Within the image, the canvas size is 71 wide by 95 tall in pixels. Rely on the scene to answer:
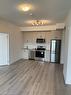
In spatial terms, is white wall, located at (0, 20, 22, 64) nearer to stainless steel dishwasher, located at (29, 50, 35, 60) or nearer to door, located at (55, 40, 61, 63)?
stainless steel dishwasher, located at (29, 50, 35, 60)

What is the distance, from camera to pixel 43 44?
345 inches

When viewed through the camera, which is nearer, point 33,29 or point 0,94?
point 0,94

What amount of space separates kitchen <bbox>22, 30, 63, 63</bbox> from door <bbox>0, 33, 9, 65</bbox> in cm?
264

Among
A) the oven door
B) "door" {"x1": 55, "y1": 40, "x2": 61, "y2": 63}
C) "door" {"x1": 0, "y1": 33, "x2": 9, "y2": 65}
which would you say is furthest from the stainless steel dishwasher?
"door" {"x1": 0, "y1": 33, "x2": 9, "y2": 65}

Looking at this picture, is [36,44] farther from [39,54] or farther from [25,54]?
[25,54]

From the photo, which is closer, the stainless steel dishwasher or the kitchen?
the kitchen

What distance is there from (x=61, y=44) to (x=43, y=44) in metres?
1.71

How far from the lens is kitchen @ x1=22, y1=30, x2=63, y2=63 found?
829 centimetres

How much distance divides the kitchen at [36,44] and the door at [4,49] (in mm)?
2638

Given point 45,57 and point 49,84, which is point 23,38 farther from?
point 49,84

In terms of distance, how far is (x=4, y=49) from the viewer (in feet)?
21.6

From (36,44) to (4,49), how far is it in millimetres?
3236

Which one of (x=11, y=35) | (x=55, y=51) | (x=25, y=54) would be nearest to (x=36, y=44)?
(x=25, y=54)

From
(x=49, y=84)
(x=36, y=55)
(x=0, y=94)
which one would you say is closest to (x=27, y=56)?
(x=36, y=55)
